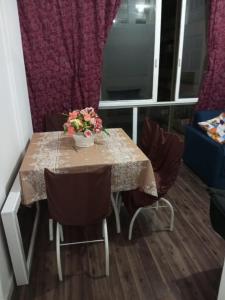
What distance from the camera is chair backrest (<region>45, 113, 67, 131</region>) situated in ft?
9.21

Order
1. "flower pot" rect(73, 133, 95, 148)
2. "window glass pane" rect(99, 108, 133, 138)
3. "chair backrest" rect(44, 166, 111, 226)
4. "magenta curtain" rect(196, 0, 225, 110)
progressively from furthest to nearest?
"window glass pane" rect(99, 108, 133, 138) < "magenta curtain" rect(196, 0, 225, 110) < "flower pot" rect(73, 133, 95, 148) < "chair backrest" rect(44, 166, 111, 226)

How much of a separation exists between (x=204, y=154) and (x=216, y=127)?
0.40m

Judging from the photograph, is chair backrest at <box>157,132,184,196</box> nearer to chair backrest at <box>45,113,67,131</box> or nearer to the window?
chair backrest at <box>45,113,67,131</box>

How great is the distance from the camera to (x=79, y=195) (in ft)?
4.94

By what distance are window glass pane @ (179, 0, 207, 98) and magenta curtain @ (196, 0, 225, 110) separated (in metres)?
0.22

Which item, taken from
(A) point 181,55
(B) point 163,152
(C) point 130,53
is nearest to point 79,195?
(B) point 163,152

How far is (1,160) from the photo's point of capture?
162cm

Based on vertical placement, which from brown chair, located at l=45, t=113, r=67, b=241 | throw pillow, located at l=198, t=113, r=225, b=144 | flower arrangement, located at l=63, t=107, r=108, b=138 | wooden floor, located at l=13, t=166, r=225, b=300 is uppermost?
flower arrangement, located at l=63, t=107, r=108, b=138

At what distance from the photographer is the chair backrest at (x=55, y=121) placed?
9.21 ft

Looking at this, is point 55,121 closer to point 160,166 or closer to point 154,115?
point 160,166

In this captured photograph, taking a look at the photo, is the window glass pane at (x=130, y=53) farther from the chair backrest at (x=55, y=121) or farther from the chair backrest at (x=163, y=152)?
the chair backrest at (x=163, y=152)

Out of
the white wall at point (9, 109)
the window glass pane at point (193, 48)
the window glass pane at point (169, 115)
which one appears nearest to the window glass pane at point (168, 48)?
the window glass pane at point (193, 48)

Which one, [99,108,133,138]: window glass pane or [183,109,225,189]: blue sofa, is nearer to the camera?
[183,109,225,189]: blue sofa

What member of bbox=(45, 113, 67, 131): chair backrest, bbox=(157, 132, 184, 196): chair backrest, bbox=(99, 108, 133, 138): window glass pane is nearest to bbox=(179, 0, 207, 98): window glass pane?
bbox=(99, 108, 133, 138): window glass pane
